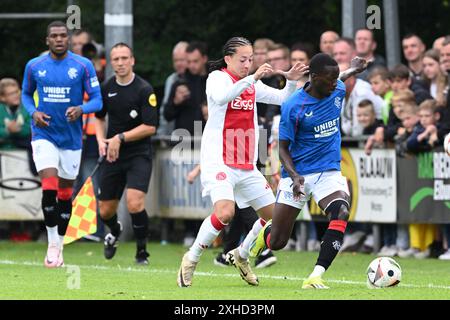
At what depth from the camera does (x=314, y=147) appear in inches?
499

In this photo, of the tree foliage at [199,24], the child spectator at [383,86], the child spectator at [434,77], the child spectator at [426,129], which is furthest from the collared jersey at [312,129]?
the tree foliage at [199,24]

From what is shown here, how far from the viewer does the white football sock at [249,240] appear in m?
13.2

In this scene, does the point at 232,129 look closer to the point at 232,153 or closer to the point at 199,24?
the point at 232,153

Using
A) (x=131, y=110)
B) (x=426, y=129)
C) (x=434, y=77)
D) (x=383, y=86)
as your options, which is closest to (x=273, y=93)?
(x=131, y=110)

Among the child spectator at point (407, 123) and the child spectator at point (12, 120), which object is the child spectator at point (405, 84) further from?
the child spectator at point (12, 120)

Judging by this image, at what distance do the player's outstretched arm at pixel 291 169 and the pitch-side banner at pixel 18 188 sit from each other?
8079mm

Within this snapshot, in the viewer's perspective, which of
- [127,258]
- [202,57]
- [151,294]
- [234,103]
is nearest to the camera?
[151,294]

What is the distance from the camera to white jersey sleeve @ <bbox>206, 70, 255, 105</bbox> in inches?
492

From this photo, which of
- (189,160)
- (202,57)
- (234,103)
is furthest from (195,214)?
(234,103)
